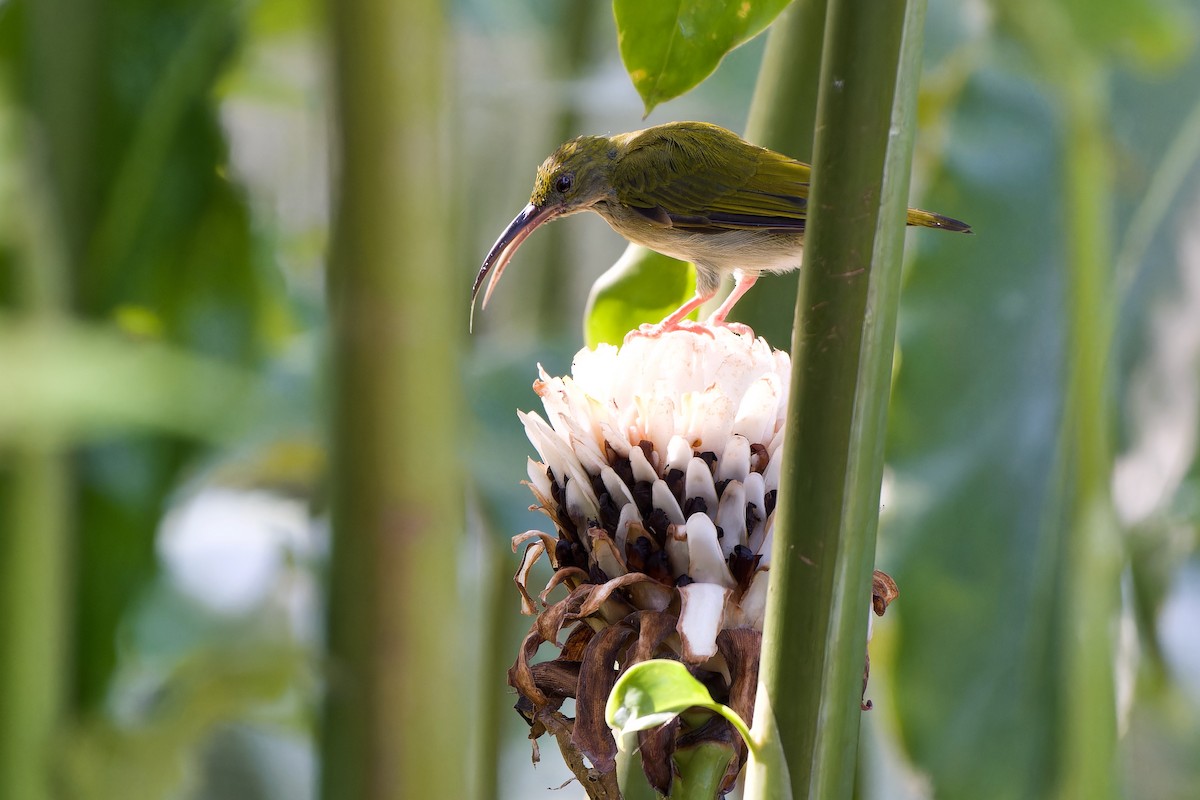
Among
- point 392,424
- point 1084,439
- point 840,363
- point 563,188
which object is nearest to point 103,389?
point 392,424

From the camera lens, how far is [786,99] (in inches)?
12.6

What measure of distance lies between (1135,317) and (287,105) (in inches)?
35.7

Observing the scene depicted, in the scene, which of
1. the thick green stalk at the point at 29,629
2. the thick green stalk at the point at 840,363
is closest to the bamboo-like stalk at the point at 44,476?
the thick green stalk at the point at 29,629

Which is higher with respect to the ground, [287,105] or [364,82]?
[287,105]

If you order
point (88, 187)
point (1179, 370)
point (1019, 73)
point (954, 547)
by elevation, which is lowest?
point (954, 547)

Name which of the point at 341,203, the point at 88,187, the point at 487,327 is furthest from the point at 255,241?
the point at 341,203

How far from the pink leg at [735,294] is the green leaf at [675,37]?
0.29 ft

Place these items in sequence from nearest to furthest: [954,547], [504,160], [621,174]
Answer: [621,174]
[954,547]
[504,160]

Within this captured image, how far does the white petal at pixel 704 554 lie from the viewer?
263 millimetres

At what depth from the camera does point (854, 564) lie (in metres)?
0.22

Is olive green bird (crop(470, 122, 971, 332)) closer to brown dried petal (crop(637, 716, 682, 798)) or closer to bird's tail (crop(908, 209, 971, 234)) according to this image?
bird's tail (crop(908, 209, 971, 234))

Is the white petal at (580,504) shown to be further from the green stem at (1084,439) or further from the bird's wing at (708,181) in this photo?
the green stem at (1084,439)

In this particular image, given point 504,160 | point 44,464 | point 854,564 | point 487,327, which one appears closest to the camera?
point 854,564

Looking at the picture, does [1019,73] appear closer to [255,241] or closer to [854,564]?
[255,241]
